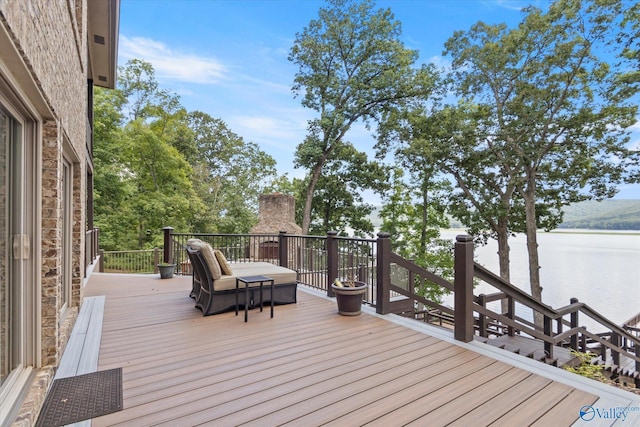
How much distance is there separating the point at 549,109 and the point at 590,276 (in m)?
14.4

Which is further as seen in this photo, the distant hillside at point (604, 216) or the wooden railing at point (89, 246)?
the distant hillside at point (604, 216)

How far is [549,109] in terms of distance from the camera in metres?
11.5

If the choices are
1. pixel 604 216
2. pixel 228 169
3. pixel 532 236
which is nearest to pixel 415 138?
pixel 532 236

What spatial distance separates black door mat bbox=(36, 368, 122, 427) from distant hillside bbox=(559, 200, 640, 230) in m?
15.5

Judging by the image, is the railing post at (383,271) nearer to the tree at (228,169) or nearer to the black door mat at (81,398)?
the black door mat at (81,398)

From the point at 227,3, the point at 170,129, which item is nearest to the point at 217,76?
the point at 170,129

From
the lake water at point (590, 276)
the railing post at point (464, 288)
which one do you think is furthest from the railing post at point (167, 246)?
the lake water at point (590, 276)

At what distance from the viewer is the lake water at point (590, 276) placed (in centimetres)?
1580

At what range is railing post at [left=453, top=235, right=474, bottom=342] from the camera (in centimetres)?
333

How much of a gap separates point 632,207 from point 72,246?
23.1 metres

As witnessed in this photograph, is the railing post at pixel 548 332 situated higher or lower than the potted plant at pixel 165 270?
lower

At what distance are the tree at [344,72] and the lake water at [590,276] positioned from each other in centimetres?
765

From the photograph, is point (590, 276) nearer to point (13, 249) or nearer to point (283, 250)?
point (283, 250)

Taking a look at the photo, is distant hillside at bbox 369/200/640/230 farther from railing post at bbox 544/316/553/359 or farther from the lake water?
railing post at bbox 544/316/553/359
